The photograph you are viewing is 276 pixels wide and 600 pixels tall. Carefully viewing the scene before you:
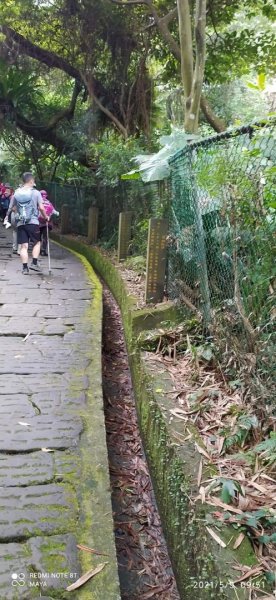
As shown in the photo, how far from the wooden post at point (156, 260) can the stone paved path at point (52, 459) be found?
0.84m

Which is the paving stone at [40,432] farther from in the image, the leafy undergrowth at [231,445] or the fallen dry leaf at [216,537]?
the fallen dry leaf at [216,537]

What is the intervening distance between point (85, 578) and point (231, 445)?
1.11 metres

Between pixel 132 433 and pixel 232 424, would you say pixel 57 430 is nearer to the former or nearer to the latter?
pixel 132 433

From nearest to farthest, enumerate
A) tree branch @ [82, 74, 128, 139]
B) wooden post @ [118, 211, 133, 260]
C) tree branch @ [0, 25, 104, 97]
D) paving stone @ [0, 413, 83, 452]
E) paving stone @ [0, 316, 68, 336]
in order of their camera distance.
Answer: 1. paving stone @ [0, 413, 83, 452]
2. paving stone @ [0, 316, 68, 336]
3. wooden post @ [118, 211, 133, 260]
4. tree branch @ [82, 74, 128, 139]
5. tree branch @ [0, 25, 104, 97]

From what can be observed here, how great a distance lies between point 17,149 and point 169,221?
54.3 ft

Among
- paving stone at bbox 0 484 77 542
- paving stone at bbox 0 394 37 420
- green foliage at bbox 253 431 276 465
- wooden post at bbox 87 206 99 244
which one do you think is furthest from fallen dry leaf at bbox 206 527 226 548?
wooden post at bbox 87 206 99 244

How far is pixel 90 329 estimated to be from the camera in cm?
612

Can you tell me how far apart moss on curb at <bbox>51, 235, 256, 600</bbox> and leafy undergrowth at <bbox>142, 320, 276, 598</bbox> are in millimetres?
57

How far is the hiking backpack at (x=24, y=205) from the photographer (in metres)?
8.66

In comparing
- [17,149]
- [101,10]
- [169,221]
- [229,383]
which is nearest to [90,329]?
[169,221]

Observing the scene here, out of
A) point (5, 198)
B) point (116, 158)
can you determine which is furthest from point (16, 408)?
point (5, 198)

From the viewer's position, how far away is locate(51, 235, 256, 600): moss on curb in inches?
90.3

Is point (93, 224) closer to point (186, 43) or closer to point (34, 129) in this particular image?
point (186, 43)

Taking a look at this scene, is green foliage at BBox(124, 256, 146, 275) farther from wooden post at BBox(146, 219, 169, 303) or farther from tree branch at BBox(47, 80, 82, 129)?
tree branch at BBox(47, 80, 82, 129)
